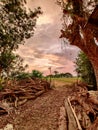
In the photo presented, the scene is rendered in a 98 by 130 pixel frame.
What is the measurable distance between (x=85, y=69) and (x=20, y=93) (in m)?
12.5

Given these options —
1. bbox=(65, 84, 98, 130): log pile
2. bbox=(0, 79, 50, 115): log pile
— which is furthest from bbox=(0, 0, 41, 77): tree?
bbox=(65, 84, 98, 130): log pile

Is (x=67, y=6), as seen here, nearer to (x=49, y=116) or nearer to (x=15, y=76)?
(x=49, y=116)

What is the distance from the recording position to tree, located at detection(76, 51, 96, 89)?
84.9ft

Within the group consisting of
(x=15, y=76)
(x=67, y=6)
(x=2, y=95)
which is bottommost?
(x=2, y=95)

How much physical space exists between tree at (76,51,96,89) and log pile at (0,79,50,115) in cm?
818

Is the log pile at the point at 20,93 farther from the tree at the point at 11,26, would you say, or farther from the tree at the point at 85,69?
the tree at the point at 85,69

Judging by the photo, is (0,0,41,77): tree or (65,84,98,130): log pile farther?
(0,0,41,77): tree

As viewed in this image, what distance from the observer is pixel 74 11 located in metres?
12.6

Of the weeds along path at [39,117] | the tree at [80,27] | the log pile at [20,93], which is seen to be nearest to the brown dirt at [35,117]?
the weeds along path at [39,117]

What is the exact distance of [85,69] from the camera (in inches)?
1047

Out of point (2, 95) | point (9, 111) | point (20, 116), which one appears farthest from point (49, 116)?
point (2, 95)

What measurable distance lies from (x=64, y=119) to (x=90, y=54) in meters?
6.15

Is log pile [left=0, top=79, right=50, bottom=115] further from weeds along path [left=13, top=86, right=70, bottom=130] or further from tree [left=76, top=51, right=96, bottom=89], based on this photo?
tree [left=76, top=51, right=96, bottom=89]

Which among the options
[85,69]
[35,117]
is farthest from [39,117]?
[85,69]
